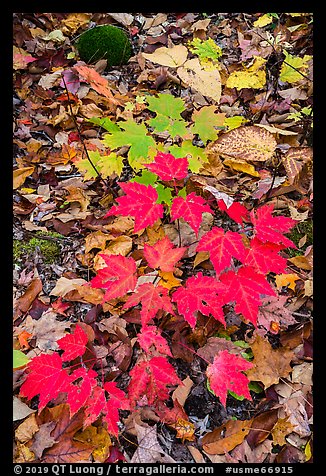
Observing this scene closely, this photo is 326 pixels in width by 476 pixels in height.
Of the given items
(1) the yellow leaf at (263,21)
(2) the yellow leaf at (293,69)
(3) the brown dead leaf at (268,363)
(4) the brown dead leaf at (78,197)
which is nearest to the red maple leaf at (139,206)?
(3) the brown dead leaf at (268,363)

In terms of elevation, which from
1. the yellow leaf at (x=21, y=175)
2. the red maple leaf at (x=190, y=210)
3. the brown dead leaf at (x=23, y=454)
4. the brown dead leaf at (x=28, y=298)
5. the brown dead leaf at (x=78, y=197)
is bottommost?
the brown dead leaf at (x=23, y=454)

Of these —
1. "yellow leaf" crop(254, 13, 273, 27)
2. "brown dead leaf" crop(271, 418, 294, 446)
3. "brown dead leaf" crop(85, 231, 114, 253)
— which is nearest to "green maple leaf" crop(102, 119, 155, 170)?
"brown dead leaf" crop(85, 231, 114, 253)

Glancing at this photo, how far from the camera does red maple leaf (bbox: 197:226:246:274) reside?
5.88ft

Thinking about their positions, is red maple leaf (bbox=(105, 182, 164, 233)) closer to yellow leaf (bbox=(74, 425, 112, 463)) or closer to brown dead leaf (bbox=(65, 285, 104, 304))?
brown dead leaf (bbox=(65, 285, 104, 304))

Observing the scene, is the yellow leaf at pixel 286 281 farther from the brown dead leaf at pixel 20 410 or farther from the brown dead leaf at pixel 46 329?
the brown dead leaf at pixel 20 410

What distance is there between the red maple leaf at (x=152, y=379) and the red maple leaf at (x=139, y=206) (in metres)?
0.59

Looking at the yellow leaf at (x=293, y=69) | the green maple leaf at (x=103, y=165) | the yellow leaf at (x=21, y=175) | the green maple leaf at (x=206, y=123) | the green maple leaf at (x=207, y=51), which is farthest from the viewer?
the yellow leaf at (x=293, y=69)

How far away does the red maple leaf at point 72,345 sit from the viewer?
6.21 feet

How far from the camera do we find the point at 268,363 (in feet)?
6.70

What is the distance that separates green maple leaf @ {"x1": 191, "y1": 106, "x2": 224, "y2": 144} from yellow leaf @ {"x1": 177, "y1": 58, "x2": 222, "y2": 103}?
86 mm

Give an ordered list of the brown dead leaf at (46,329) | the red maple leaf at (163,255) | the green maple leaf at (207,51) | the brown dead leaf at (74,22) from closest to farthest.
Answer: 1. the red maple leaf at (163,255)
2. the brown dead leaf at (46,329)
3. the green maple leaf at (207,51)
4. the brown dead leaf at (74,22)

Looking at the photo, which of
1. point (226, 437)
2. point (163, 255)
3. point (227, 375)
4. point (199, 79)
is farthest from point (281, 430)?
point (199, 79)
